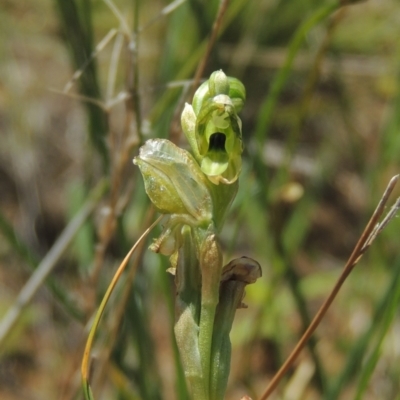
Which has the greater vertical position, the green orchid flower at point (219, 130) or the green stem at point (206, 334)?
the green orchid flower at point (219, 130)

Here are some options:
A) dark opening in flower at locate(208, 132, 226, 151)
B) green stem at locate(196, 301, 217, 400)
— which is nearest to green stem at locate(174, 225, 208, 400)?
green stem at locate(196, 301, 217, 400)

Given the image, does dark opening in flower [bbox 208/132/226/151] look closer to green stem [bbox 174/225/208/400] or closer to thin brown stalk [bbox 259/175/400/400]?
green stem [bbox 174/225/208/400]

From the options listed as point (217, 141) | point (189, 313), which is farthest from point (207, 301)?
point (217, 141)

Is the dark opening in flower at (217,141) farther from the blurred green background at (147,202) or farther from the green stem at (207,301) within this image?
the blurred green background at (147,202)

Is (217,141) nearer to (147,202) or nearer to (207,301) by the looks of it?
(207,301)

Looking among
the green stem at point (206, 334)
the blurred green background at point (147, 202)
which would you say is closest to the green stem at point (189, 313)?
the green stem at point (206, 334)

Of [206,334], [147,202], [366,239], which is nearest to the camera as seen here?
[206,334]

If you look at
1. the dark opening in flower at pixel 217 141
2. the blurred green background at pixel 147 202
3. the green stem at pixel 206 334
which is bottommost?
the green stem at pixel 206 334

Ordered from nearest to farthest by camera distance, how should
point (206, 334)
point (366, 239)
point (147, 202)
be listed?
point (206, 334) < point (366, 239) < point (147, 202)

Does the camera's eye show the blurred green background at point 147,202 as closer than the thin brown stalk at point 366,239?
No
